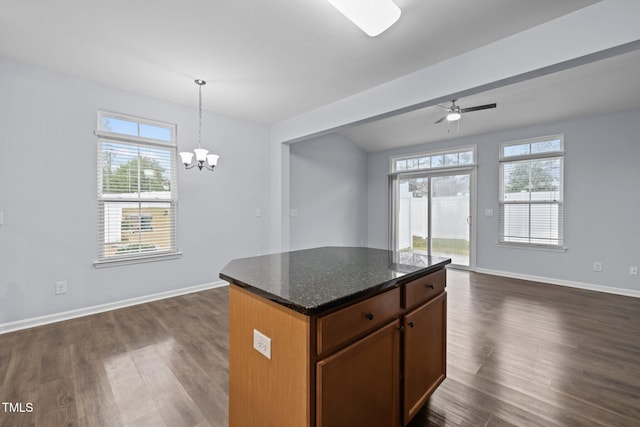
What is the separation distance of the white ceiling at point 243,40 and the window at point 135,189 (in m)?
0.53

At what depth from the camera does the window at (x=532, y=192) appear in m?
4.48

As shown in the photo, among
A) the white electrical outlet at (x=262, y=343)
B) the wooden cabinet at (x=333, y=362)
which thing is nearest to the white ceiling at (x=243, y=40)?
the wooden cabinet at (x=333, y=362)

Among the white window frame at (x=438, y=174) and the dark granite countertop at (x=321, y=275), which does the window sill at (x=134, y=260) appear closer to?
the dark granite countertop at (x=321, y=275)

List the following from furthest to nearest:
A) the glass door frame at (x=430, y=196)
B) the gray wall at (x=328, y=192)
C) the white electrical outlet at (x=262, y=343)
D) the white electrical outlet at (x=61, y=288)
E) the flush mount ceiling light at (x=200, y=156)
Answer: the gray wall at (x=328, y=192), the glass door frame at (x=430, y=196), the flush mount ceiling light at (x=200, y=156), the white electrical outlet at (x=61, y=288), the white electrical outlet at (x=262, y=343)

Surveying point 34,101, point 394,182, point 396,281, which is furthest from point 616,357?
point 34,101

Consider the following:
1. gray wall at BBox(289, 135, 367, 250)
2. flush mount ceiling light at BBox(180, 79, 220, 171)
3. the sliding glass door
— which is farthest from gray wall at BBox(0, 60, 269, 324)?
the sliding glass door

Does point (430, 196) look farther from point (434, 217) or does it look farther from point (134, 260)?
point (134, 260)

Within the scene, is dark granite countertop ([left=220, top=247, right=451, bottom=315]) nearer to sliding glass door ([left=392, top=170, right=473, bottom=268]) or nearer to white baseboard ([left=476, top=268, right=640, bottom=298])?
white baseboard ([left=476, top=268, right=640, bottom=298])

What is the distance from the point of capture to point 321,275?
1.36m

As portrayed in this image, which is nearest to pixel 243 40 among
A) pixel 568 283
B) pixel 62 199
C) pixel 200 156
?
pixel 200 156

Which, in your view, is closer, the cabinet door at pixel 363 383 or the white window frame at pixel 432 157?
the cabinet door at pixel 363 383

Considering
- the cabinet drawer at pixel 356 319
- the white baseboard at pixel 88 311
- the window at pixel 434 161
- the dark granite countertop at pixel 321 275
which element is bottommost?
the white baseboard at pixel 88 311

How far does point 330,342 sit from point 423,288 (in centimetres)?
78

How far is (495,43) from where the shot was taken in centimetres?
244
